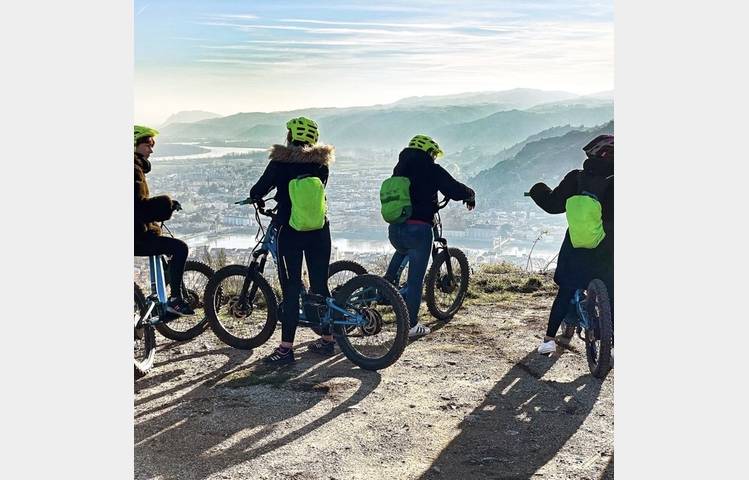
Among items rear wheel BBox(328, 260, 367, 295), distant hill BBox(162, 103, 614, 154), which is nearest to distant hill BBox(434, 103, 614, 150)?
distant hill BBox(162, 103, 614, 154)

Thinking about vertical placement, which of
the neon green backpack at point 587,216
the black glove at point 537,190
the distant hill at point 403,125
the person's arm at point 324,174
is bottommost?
the neon green backpack at point 587,216

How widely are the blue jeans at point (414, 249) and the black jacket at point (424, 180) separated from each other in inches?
5.2

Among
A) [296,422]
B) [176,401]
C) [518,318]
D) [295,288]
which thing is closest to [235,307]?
[295,288]

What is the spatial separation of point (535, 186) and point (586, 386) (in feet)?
4.40

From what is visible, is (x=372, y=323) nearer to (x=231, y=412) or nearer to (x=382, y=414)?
(x=382, y=414)

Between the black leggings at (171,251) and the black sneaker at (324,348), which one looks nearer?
the black leggings at (171,251)

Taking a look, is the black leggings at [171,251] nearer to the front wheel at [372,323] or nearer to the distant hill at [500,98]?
the front wheel at [372,323]

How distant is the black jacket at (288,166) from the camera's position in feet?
18.1

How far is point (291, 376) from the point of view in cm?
567

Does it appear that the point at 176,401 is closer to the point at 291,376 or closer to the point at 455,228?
the point at 291,376

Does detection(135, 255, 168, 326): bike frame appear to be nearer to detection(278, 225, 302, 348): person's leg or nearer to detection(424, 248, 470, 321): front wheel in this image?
detection(278, 225, 302, 348): person's leg

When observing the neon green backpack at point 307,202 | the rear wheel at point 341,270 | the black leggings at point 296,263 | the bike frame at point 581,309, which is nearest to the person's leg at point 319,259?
the black leggings at point 296,263

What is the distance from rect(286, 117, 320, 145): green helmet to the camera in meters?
5.54

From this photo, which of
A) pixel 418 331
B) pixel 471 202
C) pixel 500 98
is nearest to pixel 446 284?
pixel 418 331
